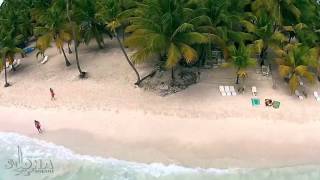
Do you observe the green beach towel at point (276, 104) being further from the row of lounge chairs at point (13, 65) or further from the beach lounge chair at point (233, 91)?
the row of lounge chairs at point (13, 65)

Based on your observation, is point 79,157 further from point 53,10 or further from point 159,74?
point 53,10

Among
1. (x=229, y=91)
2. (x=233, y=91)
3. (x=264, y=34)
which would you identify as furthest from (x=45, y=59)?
(x=264, y=34)

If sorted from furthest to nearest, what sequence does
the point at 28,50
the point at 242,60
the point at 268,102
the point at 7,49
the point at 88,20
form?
the point at 28,50, the point at 88,20, the point at 7,49, the point at 242,60, the point at 268,102

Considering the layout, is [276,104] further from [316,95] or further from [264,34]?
[264,34]

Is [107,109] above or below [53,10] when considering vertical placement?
→ below

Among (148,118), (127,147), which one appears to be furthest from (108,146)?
(148,118)

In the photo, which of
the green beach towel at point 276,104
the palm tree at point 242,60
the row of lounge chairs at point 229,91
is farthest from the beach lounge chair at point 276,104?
the palm tree at point 242,60
